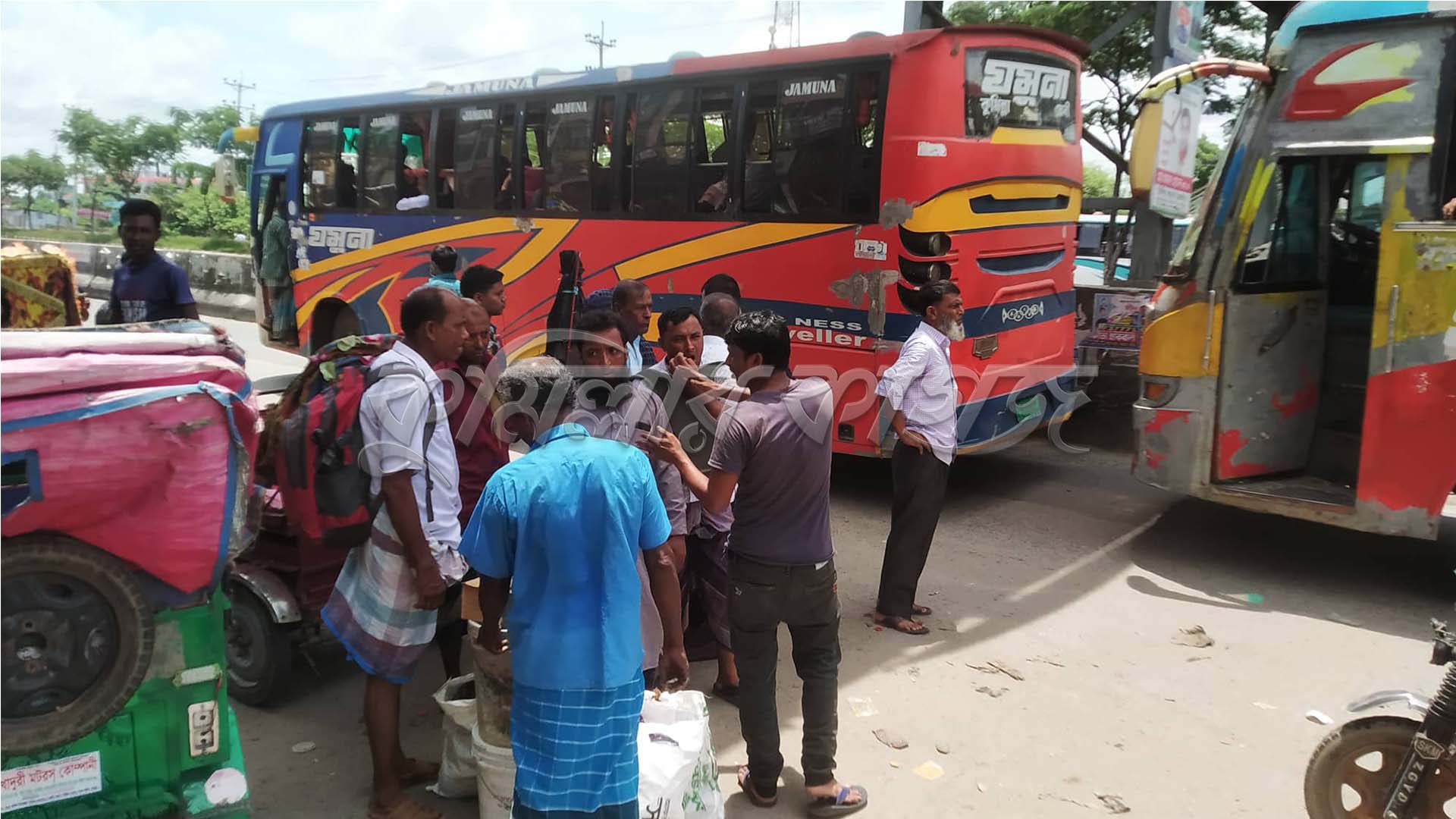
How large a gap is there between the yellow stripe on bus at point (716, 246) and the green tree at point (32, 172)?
59276 millimetres

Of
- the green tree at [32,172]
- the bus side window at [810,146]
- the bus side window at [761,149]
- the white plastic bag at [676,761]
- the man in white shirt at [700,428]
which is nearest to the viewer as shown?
the white plastic bag at [676,761]

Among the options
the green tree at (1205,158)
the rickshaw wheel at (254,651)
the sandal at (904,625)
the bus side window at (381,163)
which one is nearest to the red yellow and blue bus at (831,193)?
the bus side window at (381,163)

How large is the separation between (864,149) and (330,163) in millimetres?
6943

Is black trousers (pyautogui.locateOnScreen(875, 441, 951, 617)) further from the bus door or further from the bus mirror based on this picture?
the bus door

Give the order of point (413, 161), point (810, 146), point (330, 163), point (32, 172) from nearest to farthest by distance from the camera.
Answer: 1. point (810, 146)
2. point (413, 161)
3. point (330, 163)
4. point (32, 172)

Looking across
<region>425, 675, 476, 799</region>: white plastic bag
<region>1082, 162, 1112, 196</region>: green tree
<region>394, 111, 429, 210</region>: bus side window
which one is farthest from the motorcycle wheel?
<region>1082, 162, 1112, 196</region>: green tree

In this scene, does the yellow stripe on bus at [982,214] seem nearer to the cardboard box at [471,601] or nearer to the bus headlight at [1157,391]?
the bus headlight at [1157,391]

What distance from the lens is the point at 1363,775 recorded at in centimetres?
301

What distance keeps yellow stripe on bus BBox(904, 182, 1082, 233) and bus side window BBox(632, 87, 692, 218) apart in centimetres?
215

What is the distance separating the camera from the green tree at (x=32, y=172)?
54.3 meters

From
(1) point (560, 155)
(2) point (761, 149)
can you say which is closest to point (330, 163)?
(1) point (560, 155)

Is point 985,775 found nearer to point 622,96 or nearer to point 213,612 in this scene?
point 213,612

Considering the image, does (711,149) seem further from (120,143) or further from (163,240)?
(120,143)

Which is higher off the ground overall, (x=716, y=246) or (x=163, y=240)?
(x=163, y=240)
